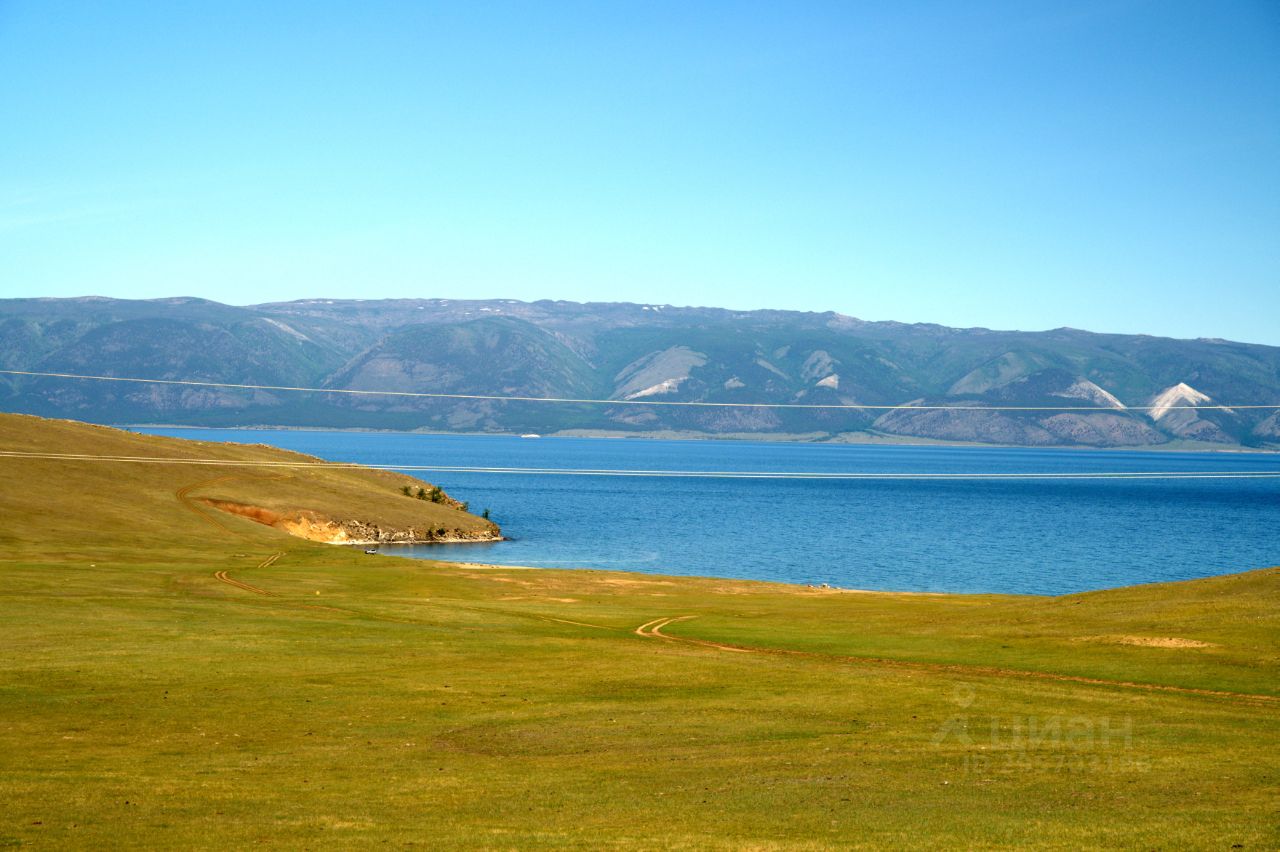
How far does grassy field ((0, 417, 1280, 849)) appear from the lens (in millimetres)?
18844

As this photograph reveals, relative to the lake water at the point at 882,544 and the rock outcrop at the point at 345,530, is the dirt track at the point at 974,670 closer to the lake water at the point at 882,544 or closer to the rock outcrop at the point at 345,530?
the lake water at the point at 882,544

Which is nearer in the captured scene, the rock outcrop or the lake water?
the rock outcrop


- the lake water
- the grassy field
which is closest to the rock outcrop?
the lake water

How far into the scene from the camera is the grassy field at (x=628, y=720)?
18844mm

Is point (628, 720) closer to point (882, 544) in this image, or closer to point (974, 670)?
point (974, 670)

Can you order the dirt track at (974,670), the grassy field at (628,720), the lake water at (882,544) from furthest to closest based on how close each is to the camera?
the lake water at (882,544)
the dirt track at (974,670)
the grassy field at (628,720)

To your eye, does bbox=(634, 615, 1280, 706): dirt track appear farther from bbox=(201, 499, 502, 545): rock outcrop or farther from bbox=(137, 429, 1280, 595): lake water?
bbox=(201, 499, 502, 545): rock outcrop

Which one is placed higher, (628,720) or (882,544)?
(628,720)

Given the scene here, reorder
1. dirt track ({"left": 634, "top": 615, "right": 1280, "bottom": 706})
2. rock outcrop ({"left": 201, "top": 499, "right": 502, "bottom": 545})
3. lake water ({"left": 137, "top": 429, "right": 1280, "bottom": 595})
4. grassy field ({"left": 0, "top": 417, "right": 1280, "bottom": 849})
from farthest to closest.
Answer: lake water ({"left": 137, "top": 429, "right": 1280, "bottom": 595}) < rock outcrop ({"left": 201, "top": 499, "right": 502, "bottom": 545}) < dirt track ({"left": 634, "top": 615, "right": 1280, "bottom": 706}) < grassy field ({"left": 0, "top": 417, "right": 1280, "bottom": 849})

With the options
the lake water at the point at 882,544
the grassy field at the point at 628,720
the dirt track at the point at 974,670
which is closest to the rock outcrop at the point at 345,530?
the lake water at the point at 882,544

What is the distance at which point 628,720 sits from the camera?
27.9m

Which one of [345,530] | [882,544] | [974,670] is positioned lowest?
[882,544]

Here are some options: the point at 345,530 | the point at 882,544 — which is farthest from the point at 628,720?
the point at 882,544

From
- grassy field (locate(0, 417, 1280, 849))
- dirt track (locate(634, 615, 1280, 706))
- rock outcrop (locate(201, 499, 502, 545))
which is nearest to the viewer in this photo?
grassy field (locate(0, 417, 1280, 849))
